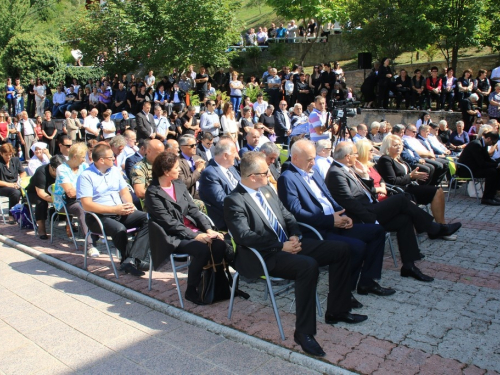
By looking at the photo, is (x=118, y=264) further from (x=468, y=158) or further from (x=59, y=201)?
(x=468, y=158)

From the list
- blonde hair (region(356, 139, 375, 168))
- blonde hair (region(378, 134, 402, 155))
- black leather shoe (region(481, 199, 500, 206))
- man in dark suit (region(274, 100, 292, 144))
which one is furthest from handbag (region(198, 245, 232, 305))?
man in dark suit (region(274, 100, 292, 144))

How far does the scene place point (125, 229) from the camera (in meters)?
5.92

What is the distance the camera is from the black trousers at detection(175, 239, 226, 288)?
4945 mm

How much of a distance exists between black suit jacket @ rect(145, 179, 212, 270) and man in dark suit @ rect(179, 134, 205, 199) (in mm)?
1296

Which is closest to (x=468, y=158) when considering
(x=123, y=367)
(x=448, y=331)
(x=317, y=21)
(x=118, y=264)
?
(x=448, y=331)

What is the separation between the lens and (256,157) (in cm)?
462

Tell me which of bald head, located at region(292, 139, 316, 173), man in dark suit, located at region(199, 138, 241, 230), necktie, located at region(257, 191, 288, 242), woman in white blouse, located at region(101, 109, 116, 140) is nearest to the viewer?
necktie, located at region(257, 191, 288, 242)

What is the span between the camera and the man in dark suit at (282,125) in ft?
42.6

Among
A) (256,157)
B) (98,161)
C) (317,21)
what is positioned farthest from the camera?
(317,21)

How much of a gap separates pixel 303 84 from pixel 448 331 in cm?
1334

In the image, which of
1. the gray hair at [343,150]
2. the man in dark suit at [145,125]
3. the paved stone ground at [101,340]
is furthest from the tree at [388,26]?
the paved stone ground at [101,340]

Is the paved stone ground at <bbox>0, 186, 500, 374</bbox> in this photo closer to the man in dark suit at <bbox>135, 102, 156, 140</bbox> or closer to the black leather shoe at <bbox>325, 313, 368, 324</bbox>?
the black leather shoe at <bbox>325, 313, 368, 324</bbox>

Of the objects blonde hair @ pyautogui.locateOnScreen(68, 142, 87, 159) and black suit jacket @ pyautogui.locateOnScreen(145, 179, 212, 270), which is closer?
black suit jacket @ pyautogui.locateOnScreen(145, 179, 212, 270)

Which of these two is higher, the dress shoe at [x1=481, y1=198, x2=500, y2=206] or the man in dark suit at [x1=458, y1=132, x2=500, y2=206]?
the man in dark suit at [x1=458, y1=132, x2=500, y2=206]
